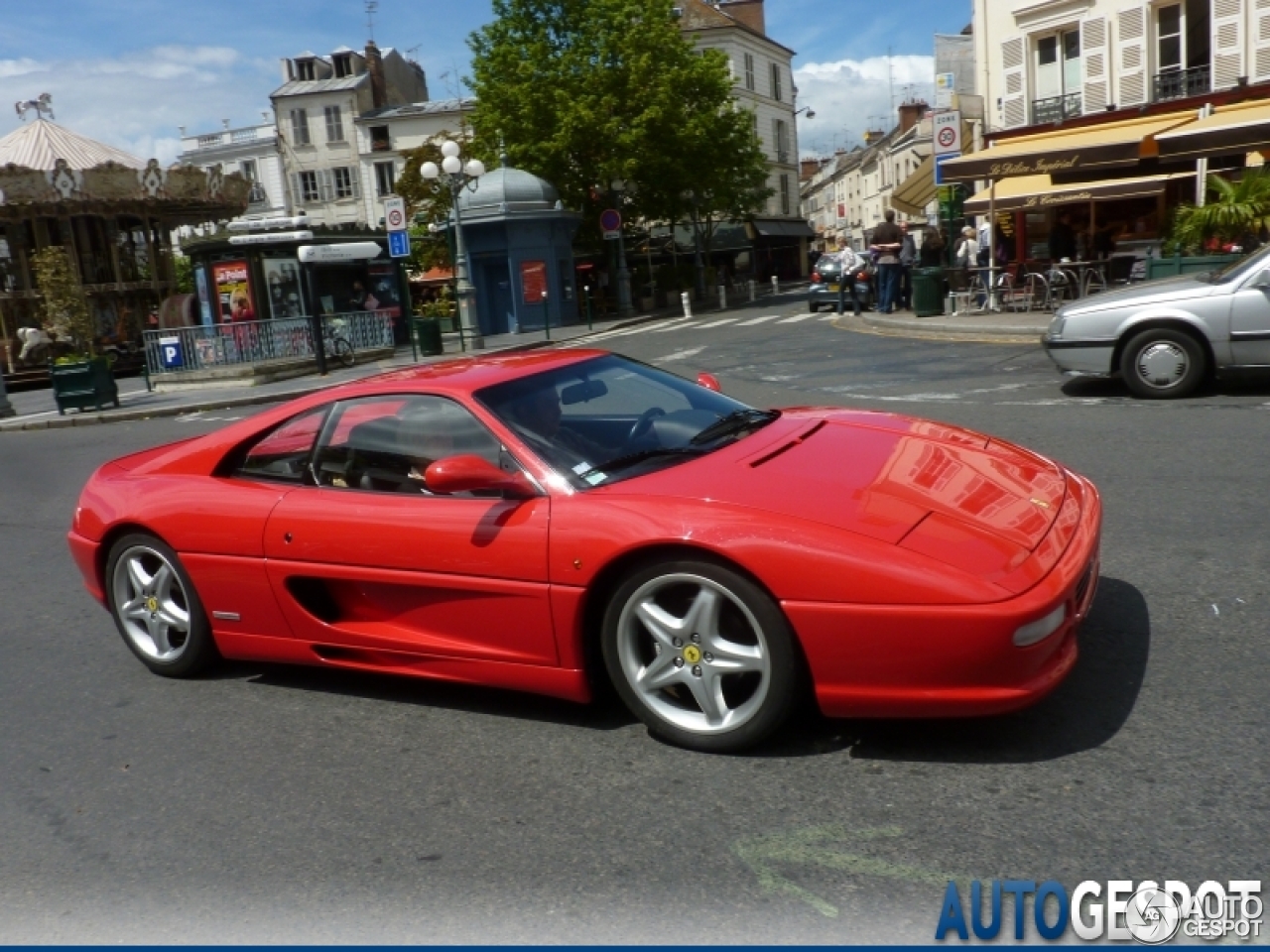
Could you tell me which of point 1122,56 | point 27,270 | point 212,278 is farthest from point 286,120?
point 1122,56

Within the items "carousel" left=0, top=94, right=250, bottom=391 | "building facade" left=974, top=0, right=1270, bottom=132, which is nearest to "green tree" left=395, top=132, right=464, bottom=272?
"carousel" left=0, top=94, right=250, bottom=391

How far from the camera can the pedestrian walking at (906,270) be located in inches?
918

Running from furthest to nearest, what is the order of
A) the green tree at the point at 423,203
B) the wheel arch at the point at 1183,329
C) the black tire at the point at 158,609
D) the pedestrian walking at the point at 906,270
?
the green tree at the point at 423,203 < the pedestrian walking at the point at 906,270 < the wheel arch at the point at 1183,329 < the black tire at the point at 158,609

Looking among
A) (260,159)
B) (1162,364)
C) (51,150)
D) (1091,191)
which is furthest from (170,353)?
(260,159)

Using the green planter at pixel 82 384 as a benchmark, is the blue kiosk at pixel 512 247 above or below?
above

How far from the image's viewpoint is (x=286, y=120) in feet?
222

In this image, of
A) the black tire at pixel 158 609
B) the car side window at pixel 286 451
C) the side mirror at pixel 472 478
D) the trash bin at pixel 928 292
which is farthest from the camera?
the trash bin at pixel 928 292

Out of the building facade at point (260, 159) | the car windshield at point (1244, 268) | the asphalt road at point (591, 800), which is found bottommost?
the asphalt road at point (591, 800)

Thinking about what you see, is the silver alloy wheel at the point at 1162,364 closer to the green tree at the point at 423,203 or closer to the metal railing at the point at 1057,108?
the metal railing at the point at 1057,108

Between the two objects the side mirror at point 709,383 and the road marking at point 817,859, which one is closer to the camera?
the road marking at point 817,859

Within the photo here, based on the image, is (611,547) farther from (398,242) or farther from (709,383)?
(398,242)

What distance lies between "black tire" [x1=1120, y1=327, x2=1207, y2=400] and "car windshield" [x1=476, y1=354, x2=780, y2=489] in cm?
632

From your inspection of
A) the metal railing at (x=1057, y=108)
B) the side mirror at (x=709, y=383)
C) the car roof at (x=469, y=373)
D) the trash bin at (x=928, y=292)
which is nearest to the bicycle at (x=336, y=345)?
the trash bin at (x=928, y=292)

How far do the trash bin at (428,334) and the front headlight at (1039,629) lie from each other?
75.2 feet
